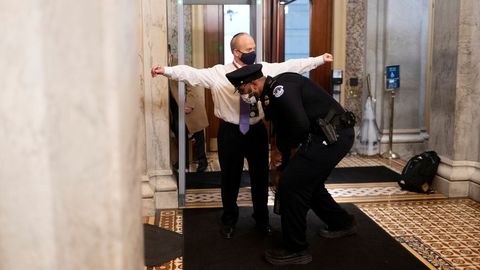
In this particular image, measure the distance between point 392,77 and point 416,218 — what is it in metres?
3.51

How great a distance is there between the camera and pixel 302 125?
3537 mm

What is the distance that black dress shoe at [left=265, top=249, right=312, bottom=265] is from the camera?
3.80 meters

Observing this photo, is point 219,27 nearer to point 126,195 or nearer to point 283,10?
point 283,10

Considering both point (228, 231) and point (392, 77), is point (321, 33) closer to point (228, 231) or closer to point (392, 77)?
point (392, 77)

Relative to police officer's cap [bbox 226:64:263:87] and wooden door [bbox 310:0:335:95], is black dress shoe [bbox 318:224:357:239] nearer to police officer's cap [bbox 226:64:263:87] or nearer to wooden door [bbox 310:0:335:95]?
police officer's cap [bbox 226:64:263:87]

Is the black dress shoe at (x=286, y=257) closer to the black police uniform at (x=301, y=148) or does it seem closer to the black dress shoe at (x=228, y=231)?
the black police uniform at (x=301, y=148)

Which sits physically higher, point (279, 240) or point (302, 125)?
point (302, 125)

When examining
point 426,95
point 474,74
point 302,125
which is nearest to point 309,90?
point 302,125

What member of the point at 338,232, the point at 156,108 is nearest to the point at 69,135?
the point at 338,232

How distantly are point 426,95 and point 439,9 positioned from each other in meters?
2.77

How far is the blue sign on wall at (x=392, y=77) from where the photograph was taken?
25.9ft

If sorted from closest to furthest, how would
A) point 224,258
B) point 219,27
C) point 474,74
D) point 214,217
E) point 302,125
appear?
point 302,125, point 224,258, point 214,217, point 474,74, point 219,27

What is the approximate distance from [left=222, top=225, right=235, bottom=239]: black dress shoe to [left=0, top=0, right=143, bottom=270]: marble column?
10.9ft

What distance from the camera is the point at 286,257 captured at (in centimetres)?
382
